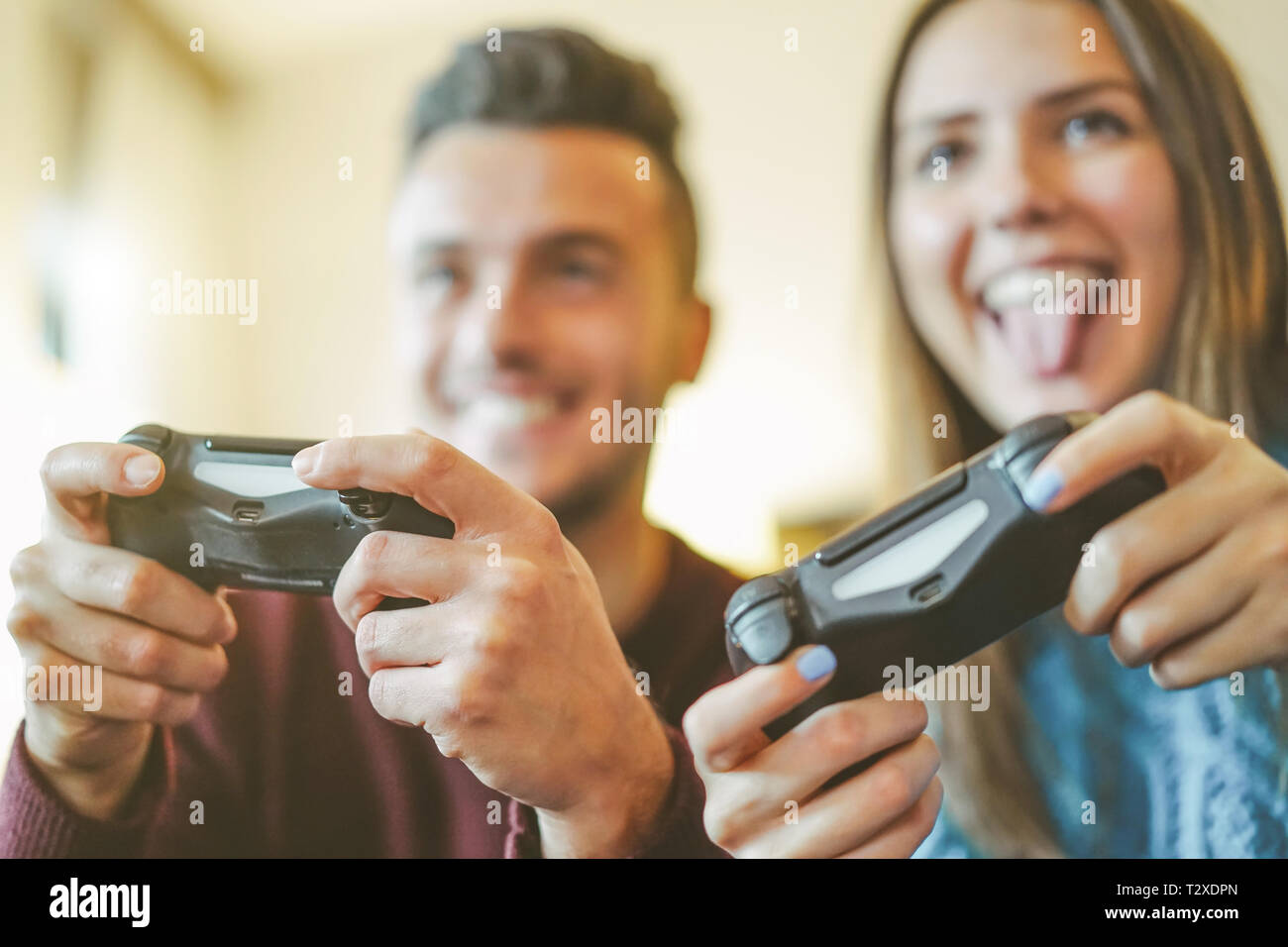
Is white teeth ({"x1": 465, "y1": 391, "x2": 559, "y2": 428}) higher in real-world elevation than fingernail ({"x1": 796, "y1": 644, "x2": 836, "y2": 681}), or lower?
higher

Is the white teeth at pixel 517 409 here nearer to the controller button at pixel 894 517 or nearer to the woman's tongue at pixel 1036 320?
the controller button at pixel 894 517

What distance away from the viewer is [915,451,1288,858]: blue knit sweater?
783 mm

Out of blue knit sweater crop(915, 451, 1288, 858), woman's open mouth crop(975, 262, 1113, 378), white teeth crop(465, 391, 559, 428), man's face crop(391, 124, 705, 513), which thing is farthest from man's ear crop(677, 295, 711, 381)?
blue knit sweater crop(915, 451, 1288, 858)

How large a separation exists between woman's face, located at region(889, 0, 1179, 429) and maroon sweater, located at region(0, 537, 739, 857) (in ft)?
0.92

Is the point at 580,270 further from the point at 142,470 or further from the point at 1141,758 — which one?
the point at 1141,758

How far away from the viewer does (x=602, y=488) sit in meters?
0.81

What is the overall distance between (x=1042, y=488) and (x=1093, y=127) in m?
0.31

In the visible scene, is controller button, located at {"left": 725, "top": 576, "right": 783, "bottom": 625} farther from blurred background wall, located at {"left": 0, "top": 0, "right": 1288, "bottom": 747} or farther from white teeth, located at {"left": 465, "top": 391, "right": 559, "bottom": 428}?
white teeth, located at {"left": 465, "top": 391, "right": 559, "bottom": 428}

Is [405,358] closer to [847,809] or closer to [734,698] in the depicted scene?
[734,698]

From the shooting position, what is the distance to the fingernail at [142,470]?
760 mm

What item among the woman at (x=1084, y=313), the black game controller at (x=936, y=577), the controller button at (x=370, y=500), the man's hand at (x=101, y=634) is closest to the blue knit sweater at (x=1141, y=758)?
the woman at (x=1084, y=313)

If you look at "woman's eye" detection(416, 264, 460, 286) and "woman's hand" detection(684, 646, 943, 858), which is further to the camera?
"woman's eye" detection(416, 264, 460, 286)

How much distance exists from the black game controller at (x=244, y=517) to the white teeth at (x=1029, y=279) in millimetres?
469
